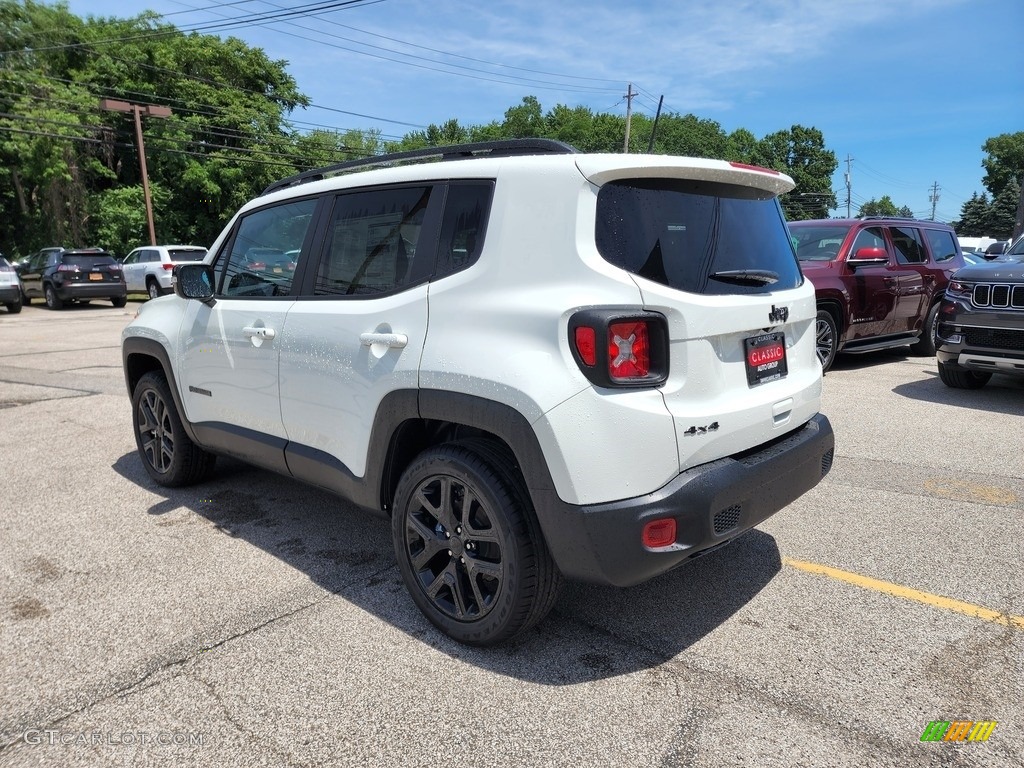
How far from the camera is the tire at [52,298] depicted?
20891 millimetres

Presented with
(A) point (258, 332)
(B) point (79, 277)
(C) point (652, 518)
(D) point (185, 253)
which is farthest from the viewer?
(D) point (185, 253)

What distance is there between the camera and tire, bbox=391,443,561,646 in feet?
8.41

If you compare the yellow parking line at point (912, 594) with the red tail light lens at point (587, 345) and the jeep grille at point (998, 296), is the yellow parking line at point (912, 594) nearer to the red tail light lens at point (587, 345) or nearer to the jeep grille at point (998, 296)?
the red tail light lens at point (587, 345)

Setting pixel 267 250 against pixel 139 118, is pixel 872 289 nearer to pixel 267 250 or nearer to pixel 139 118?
pixel 267 250

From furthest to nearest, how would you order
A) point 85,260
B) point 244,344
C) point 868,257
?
point 85,260, point 868,257, point 244,344

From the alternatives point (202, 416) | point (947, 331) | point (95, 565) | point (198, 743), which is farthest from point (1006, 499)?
point (95, 565)

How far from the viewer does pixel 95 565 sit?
11.9 feet

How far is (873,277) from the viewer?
8578 mm

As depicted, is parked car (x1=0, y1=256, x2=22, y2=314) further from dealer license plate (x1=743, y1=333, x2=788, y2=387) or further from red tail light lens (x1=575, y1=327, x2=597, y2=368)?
dealer license plate (x1=743, y1=333, x2=788, y2=387)

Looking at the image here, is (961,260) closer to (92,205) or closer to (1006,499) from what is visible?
(1006,499)

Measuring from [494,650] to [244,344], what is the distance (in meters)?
2.12

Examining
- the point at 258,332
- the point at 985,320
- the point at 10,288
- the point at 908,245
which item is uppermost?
the point at 908,245

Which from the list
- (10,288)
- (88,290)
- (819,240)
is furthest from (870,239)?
(10,288)

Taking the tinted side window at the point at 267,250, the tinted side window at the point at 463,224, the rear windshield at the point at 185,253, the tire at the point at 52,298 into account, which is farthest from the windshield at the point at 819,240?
the tire at the point at 52,298
